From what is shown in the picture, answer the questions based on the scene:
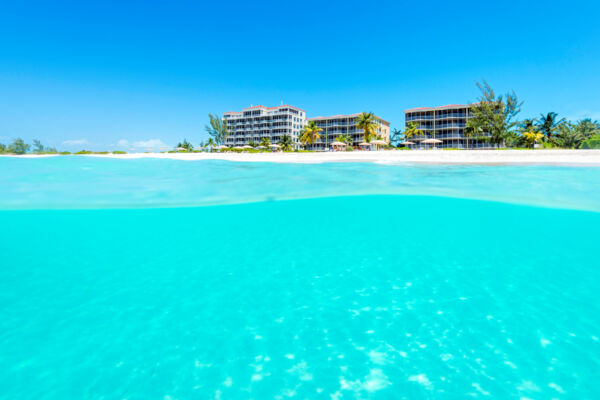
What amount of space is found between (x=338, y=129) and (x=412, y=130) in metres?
26.8

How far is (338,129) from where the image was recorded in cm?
9688

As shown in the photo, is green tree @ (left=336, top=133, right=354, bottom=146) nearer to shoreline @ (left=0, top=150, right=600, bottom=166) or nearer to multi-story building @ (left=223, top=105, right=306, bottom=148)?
multi-story building @ (left=223, top=105, right=306, bottom=148)

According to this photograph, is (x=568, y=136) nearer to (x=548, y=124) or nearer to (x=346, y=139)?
(x=548, y=124)

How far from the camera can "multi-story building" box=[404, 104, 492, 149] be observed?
73.9 metres

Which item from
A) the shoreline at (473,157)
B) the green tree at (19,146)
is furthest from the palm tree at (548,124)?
the green tree at (19,146)

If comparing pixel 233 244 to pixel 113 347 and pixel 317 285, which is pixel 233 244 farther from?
pixel 113 347

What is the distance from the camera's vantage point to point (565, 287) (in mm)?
4820

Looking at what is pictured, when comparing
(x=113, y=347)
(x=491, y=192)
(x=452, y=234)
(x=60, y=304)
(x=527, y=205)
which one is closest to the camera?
(x=113, y=347)

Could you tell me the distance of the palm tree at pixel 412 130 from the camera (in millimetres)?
77125

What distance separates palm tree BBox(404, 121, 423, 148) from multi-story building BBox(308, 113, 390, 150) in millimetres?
13264

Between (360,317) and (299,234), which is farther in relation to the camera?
(299,234)

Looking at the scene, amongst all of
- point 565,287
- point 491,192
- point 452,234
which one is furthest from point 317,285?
point 491,192

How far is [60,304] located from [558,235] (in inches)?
469

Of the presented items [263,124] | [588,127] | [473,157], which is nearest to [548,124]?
[588,127]
